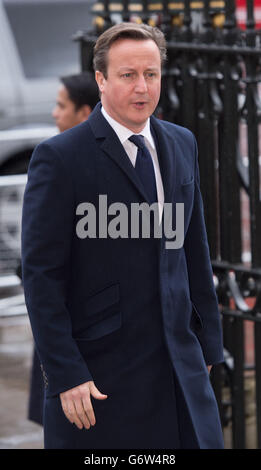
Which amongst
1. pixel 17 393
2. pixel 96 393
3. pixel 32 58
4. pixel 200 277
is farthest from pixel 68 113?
pixel 32 58

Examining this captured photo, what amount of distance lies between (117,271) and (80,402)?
0.39 m

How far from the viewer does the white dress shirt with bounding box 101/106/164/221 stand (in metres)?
3.33

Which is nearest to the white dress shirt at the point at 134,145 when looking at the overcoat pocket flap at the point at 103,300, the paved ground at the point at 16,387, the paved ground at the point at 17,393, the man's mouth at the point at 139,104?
the man's mouth at the point at 139,104

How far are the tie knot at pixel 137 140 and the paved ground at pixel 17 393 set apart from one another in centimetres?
235

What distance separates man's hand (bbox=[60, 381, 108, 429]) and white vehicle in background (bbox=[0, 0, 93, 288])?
6.83 meters

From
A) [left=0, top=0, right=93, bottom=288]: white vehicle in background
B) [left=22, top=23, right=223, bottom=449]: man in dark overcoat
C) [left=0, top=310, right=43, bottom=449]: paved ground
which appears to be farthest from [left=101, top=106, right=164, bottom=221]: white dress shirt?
[left=0, top=0, right=93, bottom=288]: white vehicle in background

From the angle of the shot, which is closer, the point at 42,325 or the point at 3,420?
the point at 42,325

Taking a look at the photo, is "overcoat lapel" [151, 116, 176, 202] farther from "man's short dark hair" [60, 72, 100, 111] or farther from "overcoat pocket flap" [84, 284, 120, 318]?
"man's short dark hair" [60, 72, 100, 111]

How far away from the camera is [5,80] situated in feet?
33.7

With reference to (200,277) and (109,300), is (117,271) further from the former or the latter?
(200,277)

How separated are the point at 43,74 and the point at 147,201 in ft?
24.3

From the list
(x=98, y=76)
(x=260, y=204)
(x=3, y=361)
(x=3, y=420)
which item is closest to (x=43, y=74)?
(x=3, y=361)

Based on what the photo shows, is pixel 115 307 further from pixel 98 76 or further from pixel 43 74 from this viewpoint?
pixel 43 74

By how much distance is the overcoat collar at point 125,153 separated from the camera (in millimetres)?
3293
